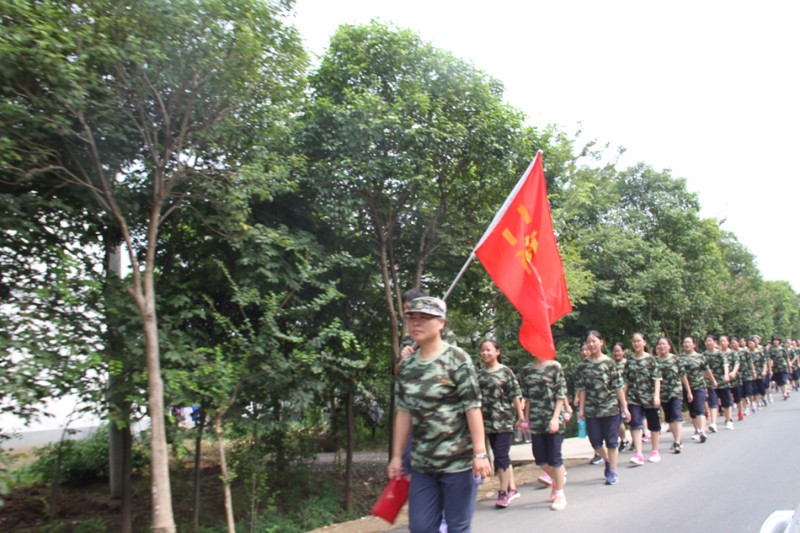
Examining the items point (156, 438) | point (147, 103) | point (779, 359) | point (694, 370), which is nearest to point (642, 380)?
point (694, 370)

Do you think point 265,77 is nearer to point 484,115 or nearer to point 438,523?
point 484,115

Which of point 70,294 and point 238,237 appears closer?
point 70,294

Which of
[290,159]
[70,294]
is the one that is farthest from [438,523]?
[290,159]

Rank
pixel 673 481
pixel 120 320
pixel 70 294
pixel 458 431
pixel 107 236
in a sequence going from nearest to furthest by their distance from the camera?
pixel 458 431 < pixel 70 294 < pixel 120 320 < pixel 107 236 < pixel 673 481

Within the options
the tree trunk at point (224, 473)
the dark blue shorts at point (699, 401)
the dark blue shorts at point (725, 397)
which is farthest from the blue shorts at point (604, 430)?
the dark blue shorts at point (725, 397)

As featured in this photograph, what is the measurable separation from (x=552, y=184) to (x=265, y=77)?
6.11m

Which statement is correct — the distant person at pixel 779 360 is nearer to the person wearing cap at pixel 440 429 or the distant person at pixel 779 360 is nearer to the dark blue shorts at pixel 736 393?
the dark blue shorts at pixel 736 393

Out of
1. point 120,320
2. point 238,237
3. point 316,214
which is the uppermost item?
point 316,214

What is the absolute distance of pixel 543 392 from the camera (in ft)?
22.3

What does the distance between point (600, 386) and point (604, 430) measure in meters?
0.56

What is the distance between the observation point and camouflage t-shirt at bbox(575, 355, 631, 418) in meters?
7.53

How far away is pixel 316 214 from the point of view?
7.81 m

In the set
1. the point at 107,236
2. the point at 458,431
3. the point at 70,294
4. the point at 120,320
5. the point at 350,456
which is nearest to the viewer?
the point at 458,431

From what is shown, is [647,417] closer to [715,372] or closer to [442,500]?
[715,372]
